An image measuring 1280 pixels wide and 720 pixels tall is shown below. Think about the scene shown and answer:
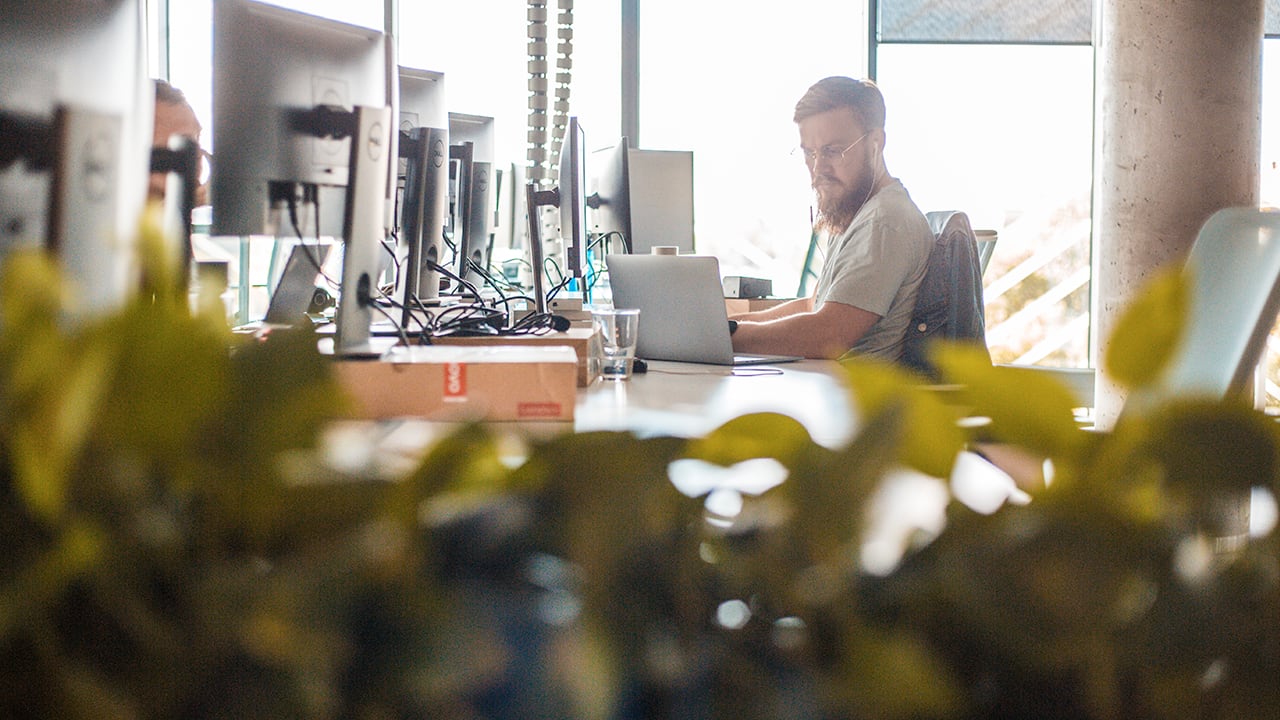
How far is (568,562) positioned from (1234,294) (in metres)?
1.83

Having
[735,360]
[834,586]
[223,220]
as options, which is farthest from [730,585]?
[735,360]

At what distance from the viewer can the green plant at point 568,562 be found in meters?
0.23

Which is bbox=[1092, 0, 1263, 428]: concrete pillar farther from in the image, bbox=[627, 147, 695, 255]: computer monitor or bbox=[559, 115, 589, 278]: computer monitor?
bbox=[559, 115, 589, 278]: computer monitor

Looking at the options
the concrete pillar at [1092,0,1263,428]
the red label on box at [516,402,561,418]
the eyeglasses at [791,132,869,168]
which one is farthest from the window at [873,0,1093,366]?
the red label on box at [516,402,561,418]

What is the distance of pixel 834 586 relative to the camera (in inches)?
10.1

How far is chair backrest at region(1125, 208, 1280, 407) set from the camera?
1729mm

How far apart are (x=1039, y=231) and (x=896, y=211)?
3.78 m

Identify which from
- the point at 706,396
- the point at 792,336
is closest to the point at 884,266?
the point at 792,336

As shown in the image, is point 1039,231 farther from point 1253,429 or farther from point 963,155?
point 1253,429

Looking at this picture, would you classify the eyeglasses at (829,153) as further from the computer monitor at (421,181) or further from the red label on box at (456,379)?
the red label on box at (456,379)

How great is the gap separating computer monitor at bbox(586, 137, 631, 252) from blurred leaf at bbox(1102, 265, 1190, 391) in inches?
118

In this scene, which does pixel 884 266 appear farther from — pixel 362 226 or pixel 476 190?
pixel 362 226

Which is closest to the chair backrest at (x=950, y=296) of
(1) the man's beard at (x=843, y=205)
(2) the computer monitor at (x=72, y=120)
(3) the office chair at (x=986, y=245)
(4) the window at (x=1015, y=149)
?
(1) the man's beard at (x=843, y=205)

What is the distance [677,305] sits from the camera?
8.02 ft
